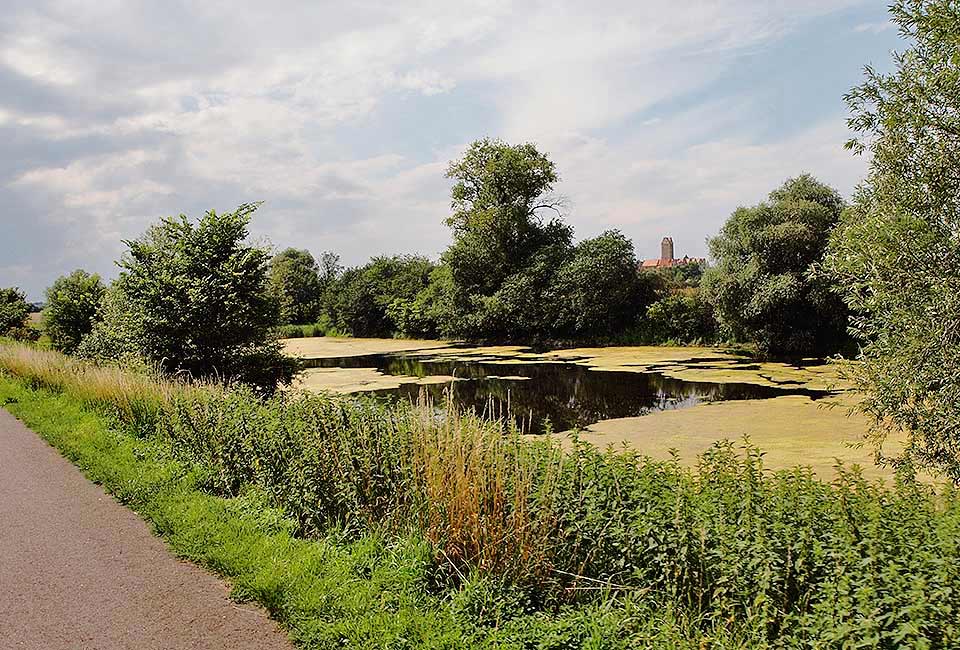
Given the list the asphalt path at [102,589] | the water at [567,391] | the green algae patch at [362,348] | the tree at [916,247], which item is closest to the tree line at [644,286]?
the tree at [916,247]

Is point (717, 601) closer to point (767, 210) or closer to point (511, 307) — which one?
point (767, 210)

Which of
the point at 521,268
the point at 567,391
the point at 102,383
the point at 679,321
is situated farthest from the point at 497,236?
the point at 102,383

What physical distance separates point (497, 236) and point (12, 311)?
26.8 metres

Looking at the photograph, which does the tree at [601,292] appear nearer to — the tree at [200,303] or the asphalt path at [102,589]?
the tree at [200,303]

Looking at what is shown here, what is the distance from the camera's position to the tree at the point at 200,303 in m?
13.9

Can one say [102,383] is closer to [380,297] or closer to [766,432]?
[766,432]

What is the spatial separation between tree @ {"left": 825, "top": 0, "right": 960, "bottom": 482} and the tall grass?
7.24ft

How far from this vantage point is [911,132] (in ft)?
26.3

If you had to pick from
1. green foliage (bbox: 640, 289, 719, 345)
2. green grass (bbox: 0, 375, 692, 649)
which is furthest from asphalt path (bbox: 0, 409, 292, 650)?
green foliage (bbox: 640, 289, 719, 345)

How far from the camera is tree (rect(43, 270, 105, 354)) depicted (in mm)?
25453

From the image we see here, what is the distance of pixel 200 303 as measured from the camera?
1377 centimetres

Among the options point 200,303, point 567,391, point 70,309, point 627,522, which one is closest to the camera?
point 627,522

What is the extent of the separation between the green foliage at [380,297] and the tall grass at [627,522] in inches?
1699

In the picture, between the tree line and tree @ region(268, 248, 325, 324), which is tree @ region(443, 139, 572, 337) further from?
tree @ region(268, 248, 325, 324)
